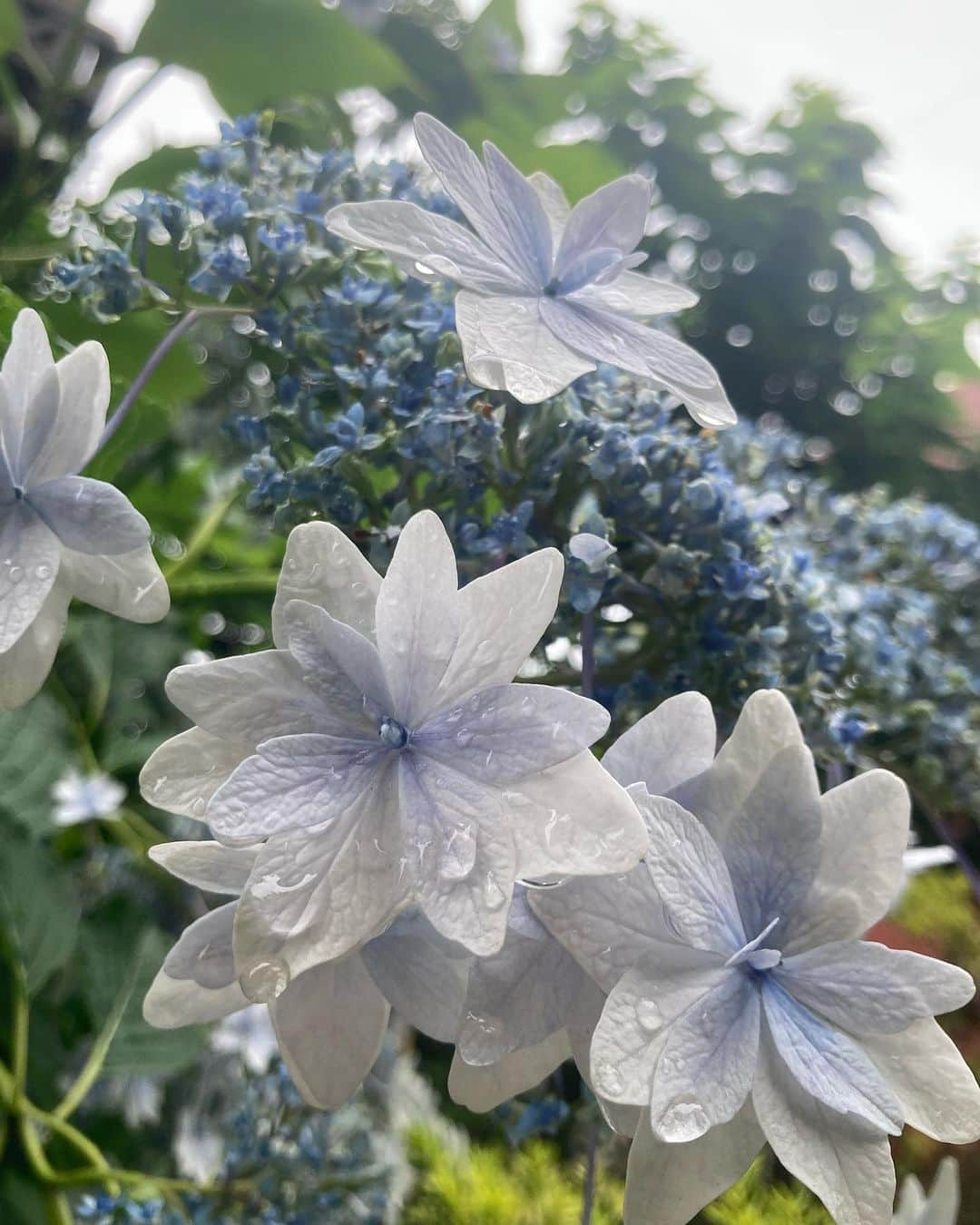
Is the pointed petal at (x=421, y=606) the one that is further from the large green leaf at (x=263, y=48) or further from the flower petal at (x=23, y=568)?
the large green leaf at (x=263, y=48)

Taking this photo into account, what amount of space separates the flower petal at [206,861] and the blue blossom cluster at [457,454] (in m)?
0.08

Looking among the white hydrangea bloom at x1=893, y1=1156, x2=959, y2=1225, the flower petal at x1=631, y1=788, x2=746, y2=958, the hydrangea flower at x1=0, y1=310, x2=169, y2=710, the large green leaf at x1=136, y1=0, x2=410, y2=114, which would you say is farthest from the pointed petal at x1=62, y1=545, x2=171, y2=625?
the large green leaf at x1=136, y1=0, x2=410, y2=114

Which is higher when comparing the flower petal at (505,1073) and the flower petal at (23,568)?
the flower petal at (23,568)

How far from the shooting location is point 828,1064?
171 mm

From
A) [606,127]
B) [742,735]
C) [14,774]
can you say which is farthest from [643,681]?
[606,127]

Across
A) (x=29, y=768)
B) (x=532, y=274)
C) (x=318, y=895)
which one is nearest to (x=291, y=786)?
(x=318, y=895)

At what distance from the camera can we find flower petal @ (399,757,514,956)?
15 centimetres

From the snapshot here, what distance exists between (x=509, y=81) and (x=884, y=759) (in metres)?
0.60

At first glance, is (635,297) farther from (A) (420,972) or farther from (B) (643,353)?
(A) (420,972)

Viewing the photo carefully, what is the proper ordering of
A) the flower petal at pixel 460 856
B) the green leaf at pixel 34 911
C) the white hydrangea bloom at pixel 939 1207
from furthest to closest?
1. the green leaf at pixel 34 911
2. the white hydrangea bloom at pixel 939 1207
3. the flower petal at pixel 460 856

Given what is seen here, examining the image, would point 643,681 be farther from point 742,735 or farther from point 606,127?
point 606,127

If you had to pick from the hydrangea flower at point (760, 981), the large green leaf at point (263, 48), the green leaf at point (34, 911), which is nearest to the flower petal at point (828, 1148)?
the hydrangea flower at point (760, 981)

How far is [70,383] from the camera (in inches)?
7.8

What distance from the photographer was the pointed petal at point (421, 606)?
0.17m
